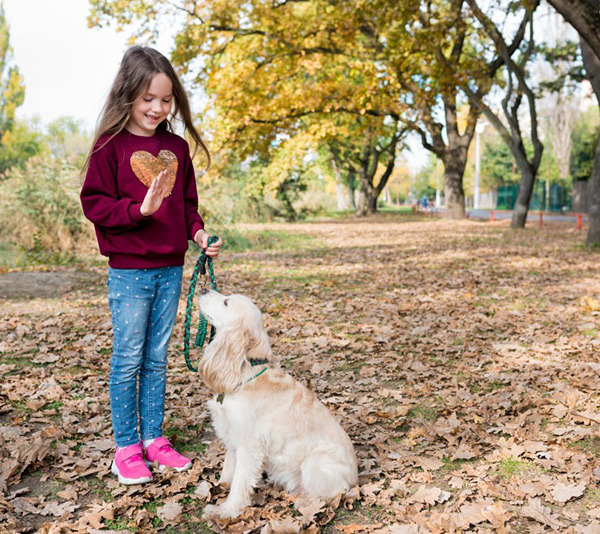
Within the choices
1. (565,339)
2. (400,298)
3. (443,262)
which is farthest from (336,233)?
(565,339)

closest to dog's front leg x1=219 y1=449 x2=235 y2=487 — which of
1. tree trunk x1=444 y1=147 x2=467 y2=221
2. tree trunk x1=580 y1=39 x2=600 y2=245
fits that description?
tree trunk x1=580 y1=39 x2=600 y2=245

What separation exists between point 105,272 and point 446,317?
7723 mm

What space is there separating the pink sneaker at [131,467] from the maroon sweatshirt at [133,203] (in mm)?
1270

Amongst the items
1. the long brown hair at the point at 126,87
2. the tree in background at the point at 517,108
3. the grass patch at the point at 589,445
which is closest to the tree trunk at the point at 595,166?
the tree in background at the point at 517,108

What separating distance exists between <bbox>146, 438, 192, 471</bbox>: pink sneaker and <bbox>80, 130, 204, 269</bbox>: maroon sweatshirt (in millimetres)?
1307

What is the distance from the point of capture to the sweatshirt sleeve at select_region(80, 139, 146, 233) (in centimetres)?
329

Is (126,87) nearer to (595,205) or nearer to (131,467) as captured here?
(131,467)

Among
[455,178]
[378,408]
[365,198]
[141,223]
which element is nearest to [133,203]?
[141,223]

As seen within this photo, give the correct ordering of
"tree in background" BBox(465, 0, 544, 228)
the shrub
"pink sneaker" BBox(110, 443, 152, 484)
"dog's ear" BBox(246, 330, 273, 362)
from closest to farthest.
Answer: "dog's ear" BBox(246, 330, 273, 362), "pink sneaker" BBox(110, 443, 152, 484), the shrub, "tree in background" BBox(465, 0, 544, 228)

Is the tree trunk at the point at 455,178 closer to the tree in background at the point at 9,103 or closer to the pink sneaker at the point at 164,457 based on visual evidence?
the pink sneaker at the point at 164,457

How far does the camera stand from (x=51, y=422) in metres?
4.65

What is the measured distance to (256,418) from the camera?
3.31m

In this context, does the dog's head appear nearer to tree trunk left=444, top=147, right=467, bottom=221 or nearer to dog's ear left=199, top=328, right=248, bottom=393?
dog's ear left=199, top=328, right=248, bottom=393

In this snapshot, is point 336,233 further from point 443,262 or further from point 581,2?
point 581,2
